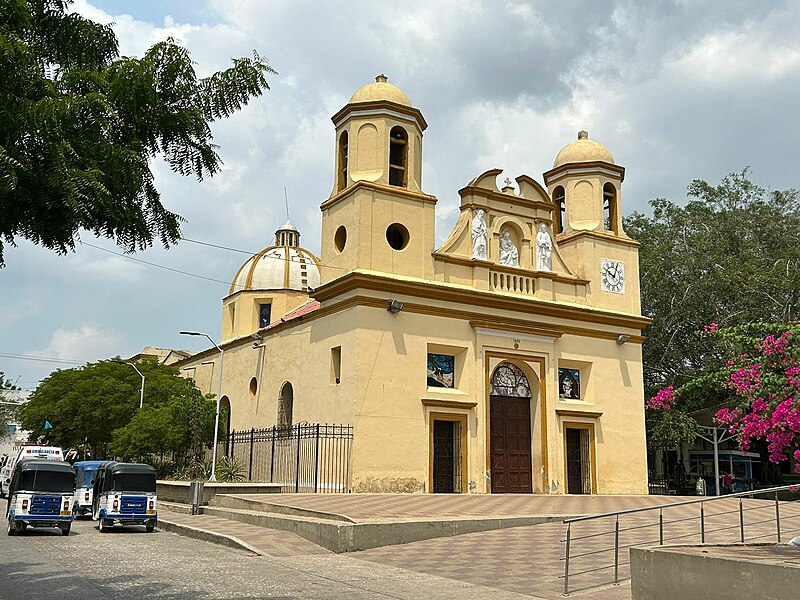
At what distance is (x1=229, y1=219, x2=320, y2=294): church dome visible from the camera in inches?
1492

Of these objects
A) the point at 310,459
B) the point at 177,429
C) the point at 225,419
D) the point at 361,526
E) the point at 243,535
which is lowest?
the point at 243,535

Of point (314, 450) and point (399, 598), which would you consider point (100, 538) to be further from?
point (399, 598)

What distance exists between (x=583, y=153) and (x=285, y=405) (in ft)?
46.1

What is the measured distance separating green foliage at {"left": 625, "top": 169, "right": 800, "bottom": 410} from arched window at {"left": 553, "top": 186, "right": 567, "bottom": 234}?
21.4 ft

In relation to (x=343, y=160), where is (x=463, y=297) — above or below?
below

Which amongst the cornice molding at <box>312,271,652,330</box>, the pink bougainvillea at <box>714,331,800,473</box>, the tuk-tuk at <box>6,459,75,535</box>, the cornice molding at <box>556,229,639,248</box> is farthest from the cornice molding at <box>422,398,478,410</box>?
the pink bougainvillea at <box>714,331,800,473</box>

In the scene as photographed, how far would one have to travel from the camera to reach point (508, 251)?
86.5ft

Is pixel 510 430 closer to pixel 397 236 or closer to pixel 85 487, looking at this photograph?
pixel 397 236

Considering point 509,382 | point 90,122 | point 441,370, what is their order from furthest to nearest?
1. point 509,382
2. point 441,370
3. point 90,122

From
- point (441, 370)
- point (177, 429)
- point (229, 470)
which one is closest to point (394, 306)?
point (441, 370)

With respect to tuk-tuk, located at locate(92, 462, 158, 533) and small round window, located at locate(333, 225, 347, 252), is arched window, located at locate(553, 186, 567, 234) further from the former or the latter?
tuk-tuk, located at locate(92, 462, 158, 533)

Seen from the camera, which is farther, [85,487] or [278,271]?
[278,271]

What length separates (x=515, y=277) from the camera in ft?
85.1

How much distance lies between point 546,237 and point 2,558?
19.1 meters
